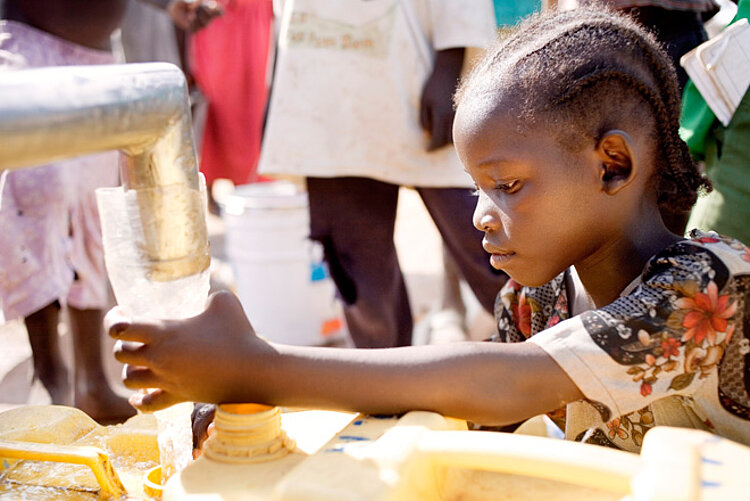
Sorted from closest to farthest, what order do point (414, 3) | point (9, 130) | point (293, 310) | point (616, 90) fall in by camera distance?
point (9, 130) < point (616, 90) < point (414, 3) < point (293, 310)

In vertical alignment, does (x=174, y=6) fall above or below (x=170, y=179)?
above

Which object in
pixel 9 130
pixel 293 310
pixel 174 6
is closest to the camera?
pixel 9 130

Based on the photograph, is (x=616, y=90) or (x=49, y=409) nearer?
(x=616, y=90)

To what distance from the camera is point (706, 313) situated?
41.8 inches

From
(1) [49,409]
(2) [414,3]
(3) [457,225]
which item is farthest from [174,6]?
(1) [49,409]

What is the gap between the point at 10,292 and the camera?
2188mm

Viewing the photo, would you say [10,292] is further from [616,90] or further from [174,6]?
[616,90]

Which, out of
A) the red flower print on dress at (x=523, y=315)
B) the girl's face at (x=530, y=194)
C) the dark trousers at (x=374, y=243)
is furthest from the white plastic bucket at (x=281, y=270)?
the girl's face at (x=530, y=194)

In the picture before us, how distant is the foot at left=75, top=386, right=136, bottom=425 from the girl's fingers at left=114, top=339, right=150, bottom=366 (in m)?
1.57

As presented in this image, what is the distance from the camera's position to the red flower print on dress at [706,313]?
3.46ft

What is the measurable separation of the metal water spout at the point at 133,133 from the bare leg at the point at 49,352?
147 cm

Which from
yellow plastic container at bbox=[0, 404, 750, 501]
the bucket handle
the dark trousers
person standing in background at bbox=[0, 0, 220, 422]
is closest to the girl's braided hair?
yellow plastic container at bbox=[0, 404, 750, 501]

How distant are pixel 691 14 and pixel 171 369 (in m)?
1.46

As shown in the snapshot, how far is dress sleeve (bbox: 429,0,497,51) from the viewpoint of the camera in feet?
7.03
